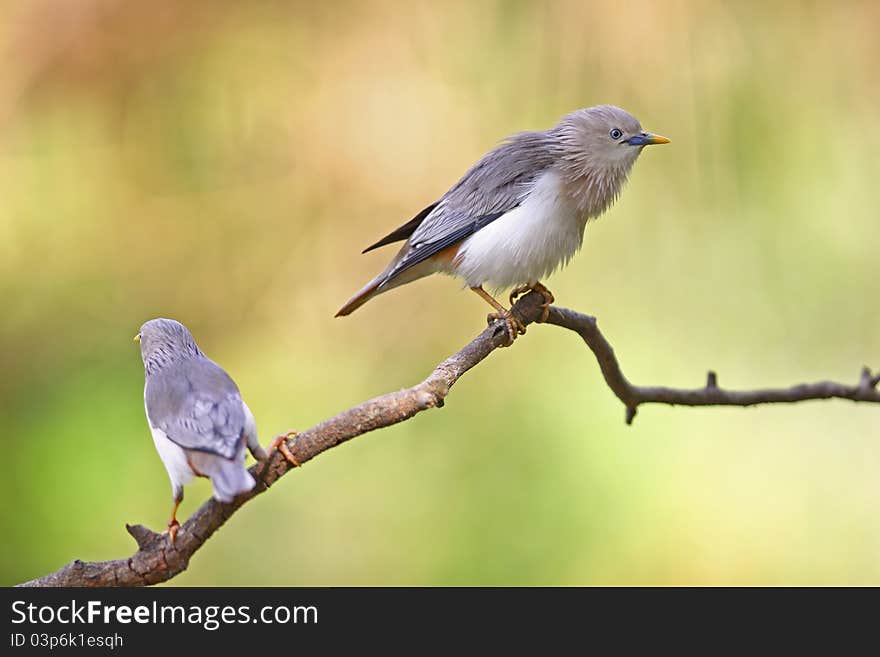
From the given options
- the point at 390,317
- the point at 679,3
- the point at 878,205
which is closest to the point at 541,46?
the point at 679,3

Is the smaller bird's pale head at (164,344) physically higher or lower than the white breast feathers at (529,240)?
lower

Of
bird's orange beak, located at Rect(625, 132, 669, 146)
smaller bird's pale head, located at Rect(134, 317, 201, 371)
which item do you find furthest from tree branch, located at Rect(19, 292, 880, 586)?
bird's orange beak, located at Rect(625, 132, 669, 146)

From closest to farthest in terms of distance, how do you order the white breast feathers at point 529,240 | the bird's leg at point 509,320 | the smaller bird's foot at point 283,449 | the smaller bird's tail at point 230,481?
the smaller bird's tail at point 230,481
the smaller bird's foot at point 283,449
the bird's leg at point 509,320
the white breast feathers at point 529,240

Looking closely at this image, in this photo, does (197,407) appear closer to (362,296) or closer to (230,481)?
(230,481)

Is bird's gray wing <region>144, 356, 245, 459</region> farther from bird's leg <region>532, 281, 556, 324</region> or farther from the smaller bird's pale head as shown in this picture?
bird's leg <region>532, 281, 556, 324</region>

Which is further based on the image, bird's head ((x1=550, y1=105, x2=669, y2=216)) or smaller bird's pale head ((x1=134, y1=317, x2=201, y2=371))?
bird's head ((x1=550, y1=105, x2=669, y2=216))

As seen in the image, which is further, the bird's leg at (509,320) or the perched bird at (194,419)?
the bird's leg at (509,320)

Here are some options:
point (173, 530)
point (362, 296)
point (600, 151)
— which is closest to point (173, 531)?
point (173, 530)

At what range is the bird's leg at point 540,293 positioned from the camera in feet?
5.22

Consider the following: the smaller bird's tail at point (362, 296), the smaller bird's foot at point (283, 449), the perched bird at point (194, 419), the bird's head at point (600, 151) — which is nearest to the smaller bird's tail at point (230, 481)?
the perched bird at point (194, 419)

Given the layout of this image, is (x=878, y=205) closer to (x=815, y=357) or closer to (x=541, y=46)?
(x=815, y=357)

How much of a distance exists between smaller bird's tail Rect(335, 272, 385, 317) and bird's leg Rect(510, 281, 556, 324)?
22 centimetres

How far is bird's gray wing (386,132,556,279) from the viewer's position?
165 centimetres

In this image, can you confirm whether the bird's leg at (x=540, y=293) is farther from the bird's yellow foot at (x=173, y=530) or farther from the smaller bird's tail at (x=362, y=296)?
the bird's yellow foot at (x=173, y=530)
